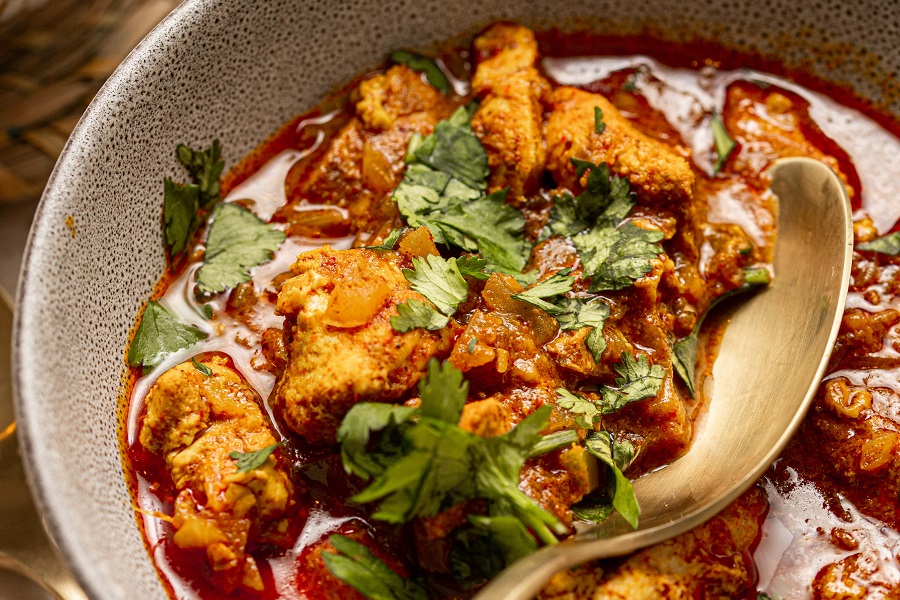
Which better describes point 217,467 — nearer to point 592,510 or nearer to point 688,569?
point 592,510

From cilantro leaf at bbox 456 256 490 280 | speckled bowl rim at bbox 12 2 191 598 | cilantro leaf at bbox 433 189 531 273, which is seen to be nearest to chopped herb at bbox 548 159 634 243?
cilantro leaf at bbox 433 189 531 273

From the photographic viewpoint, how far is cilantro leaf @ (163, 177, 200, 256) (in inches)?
113

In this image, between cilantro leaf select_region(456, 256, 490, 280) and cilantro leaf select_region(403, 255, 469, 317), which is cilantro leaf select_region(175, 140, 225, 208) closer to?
cilantro leaf select_region(403, 255, 469, 317)

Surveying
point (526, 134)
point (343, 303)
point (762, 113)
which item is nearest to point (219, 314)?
point (343, 303)

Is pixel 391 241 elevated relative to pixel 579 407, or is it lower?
elevated

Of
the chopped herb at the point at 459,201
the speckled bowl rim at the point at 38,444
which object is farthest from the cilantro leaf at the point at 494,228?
the speckled bowl rim at the point at 38,444

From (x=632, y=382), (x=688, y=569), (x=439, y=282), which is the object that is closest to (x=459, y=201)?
(x=439, y=282)

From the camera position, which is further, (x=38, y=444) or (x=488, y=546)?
(x=488, y=546)

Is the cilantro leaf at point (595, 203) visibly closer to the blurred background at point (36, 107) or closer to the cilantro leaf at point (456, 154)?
the cilantro leaf at point (456, 154)

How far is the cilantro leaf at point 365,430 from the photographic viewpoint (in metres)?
2.27

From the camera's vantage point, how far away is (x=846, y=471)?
2.71m

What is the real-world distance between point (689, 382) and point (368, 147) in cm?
147

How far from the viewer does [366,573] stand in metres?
2.34

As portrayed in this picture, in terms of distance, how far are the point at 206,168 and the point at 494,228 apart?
3.62 feet
